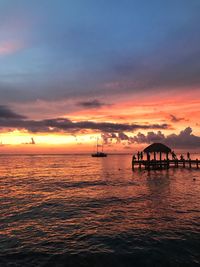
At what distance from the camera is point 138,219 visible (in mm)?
18844

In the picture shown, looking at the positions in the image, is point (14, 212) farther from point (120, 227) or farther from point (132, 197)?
point (132, 197)

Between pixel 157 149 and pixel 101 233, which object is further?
pixel 157 149

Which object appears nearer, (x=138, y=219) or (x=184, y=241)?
(x=184, y=241)

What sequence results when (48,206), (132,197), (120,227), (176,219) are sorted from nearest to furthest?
(120,227) < (176,219) < (48,206) < (132,197)

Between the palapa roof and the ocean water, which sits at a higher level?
the palapa roof

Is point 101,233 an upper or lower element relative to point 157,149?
lower

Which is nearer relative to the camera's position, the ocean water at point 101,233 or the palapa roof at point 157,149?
the ocean water at point 101,233

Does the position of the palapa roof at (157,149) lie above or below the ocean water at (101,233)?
above

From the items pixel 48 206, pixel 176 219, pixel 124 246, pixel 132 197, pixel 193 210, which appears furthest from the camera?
pixel 132 197

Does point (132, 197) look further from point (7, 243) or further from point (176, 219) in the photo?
point (7, 243)

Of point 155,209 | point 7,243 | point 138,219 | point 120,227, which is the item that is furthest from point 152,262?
point 155,209

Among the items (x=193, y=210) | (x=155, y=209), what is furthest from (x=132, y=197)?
(x=193, y=210)

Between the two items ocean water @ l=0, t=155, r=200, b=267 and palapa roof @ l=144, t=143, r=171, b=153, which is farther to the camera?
palapa roof @ l=144, t=143, r=171, b=153

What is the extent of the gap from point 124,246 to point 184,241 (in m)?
3.60
